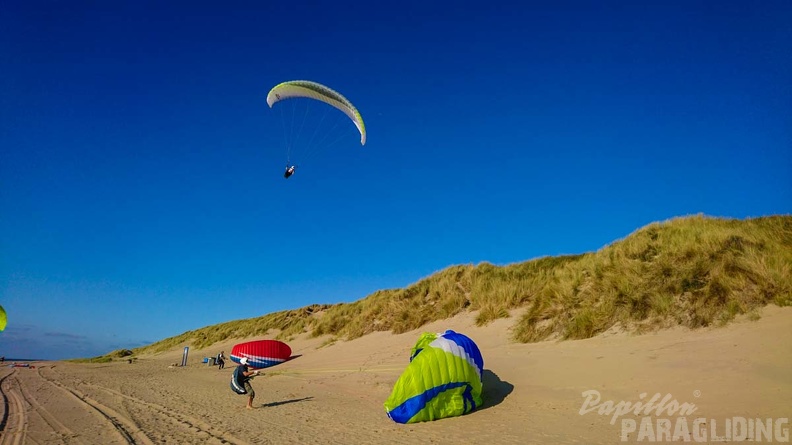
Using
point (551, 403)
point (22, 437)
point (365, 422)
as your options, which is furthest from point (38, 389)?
point (551, 403)

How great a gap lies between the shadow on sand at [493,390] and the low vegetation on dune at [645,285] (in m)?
2.47

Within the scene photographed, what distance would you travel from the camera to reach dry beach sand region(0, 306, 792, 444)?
597 cm

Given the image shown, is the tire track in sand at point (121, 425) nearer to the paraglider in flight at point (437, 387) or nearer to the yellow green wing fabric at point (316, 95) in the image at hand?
the paraglider in flight at point (437, 387)

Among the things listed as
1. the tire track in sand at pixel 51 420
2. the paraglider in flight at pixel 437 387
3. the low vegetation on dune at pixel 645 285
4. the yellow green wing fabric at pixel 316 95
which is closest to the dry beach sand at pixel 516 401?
the tire track in sand at pixel 51 420

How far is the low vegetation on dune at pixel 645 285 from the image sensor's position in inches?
342

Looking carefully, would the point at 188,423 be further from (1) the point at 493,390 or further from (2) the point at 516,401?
(2) the point at 516,401

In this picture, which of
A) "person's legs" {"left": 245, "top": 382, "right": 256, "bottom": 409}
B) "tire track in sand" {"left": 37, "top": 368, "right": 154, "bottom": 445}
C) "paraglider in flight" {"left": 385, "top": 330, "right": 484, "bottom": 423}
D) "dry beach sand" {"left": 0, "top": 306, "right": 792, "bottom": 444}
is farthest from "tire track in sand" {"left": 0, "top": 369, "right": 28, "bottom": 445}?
"paraglider in flight" {"left": 385, "top": 330, "right": 484, "bottom": 423}

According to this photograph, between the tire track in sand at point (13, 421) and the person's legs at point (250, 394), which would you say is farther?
the person's legs at point (250, 394)

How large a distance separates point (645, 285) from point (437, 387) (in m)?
6.44

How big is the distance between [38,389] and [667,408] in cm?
1949

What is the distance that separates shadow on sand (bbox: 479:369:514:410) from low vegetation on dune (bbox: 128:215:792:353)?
2469 mm

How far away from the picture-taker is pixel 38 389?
14883 mm

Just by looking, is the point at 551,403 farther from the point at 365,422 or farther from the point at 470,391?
the point at 365,422

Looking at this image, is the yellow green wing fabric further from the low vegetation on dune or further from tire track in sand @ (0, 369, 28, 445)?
tire track in sand @ (0, 369, 28, 445)
